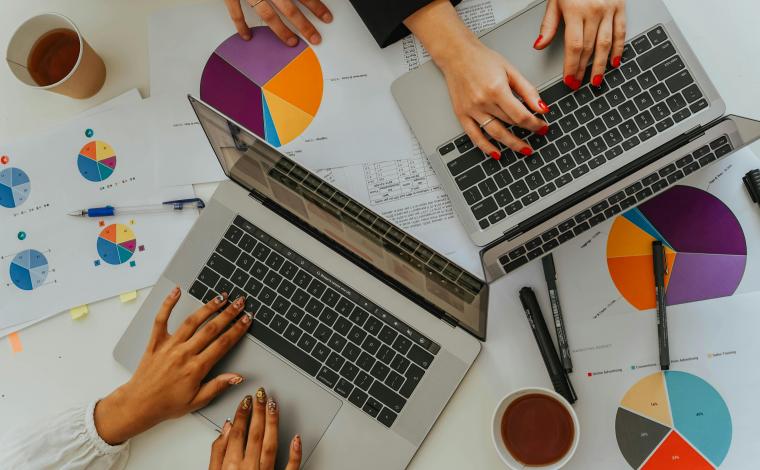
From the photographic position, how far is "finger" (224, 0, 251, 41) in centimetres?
89

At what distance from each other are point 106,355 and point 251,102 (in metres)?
0.45

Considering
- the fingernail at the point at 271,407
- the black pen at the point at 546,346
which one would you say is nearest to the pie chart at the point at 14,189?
the fingernail at the point at 271,407

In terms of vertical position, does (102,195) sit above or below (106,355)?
above

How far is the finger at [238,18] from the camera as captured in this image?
0.89m

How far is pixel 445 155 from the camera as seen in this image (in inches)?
32.6

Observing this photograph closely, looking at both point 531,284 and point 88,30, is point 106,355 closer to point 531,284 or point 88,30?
point 88,30

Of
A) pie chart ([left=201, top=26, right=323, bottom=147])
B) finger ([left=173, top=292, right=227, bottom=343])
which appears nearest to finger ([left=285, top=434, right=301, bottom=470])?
finger ([left=173, top=292, right=227, bottom=343])

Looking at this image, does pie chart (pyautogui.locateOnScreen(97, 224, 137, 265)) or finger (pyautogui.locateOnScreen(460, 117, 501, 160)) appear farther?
pie chart (pyautogui.locateOnScreen(97, 224, 137, 265))

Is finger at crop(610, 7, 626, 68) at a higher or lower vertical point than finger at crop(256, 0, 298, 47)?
lower

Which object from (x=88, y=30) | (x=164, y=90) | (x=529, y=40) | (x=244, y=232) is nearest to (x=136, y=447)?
(x=244, y=232)

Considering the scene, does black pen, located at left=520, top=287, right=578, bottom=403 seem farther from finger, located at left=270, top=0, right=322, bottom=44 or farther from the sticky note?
the sticky note

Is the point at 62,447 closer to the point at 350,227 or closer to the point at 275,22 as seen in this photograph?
the point at 350,227

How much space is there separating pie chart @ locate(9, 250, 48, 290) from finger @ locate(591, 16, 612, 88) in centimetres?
87

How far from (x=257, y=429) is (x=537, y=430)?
38 cm
